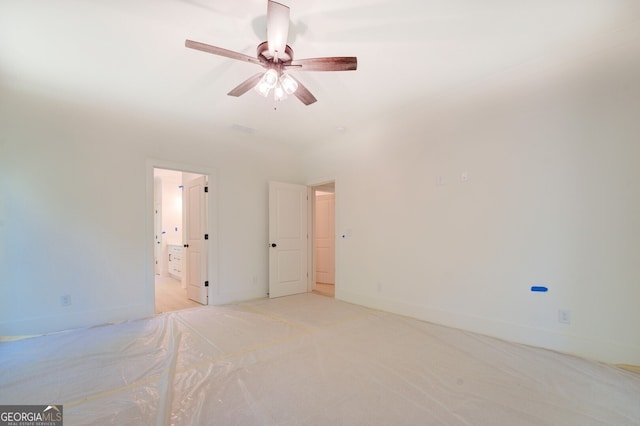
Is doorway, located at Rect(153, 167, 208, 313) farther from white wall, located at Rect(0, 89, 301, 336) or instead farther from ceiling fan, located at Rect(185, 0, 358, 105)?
ceiling fan, located at Rect(185, 0, 358, 105)

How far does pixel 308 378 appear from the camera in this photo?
2107 mm

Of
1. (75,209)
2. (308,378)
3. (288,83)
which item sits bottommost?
(308,378)

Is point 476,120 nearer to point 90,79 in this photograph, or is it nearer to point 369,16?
point 369,16

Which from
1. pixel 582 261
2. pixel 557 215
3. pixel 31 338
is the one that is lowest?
pixel 31 338

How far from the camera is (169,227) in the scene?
751 centimetres

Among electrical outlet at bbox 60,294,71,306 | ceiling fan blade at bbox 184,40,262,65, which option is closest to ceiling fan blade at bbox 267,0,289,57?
A: ceiling fan blade at bbox 184,40,262,65

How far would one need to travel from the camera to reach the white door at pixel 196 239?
434 cm

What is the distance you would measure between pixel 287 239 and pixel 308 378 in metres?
3.09

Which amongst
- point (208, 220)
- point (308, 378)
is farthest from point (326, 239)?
point (308, 378)

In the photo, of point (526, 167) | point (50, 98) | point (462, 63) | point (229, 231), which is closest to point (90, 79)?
point (50, 98)

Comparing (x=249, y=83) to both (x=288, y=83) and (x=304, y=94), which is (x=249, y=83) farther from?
(x=304, y=94)

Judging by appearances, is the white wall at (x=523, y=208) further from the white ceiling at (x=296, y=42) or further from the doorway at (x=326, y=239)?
the doorway at (x=326, y=239)

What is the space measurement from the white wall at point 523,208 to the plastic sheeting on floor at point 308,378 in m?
0.37

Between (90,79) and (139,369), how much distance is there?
113 inches
